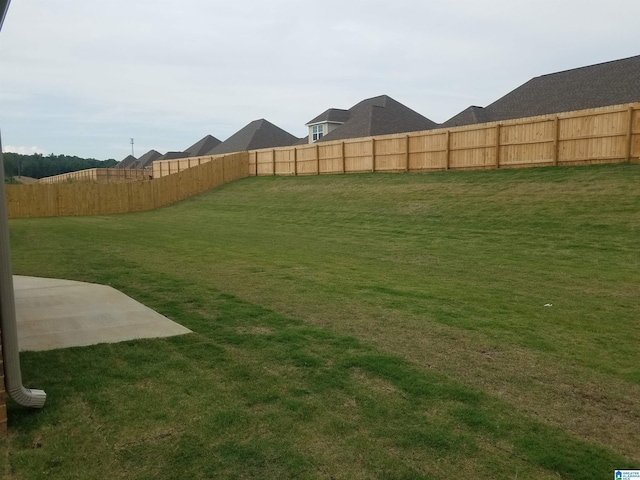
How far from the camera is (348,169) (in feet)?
87.9

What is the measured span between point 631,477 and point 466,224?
1212 cm

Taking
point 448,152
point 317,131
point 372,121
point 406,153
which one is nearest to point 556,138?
point 448,152

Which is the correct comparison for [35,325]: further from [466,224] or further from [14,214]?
[14,214]

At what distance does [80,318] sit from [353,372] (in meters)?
3.39

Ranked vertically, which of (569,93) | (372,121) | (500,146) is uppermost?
(569,93)

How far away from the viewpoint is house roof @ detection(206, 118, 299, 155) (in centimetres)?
4772

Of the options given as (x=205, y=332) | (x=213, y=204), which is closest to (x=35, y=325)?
(x=205, y=332)

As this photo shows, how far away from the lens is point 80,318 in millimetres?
5789

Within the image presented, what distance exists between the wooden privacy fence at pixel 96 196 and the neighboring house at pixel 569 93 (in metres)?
16.9

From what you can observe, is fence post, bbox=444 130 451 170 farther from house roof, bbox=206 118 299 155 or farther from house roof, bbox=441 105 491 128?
house roof, bbox=206 118 299 155

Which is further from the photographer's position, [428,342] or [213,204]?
[213,204]

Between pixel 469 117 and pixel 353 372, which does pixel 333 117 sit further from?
pixel 353 372

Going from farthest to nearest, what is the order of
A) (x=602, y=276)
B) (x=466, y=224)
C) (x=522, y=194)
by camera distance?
(x=522, y=194), (x=466, y=224), (x=602, y=276)

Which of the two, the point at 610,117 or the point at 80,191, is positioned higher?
the point at 610,117
